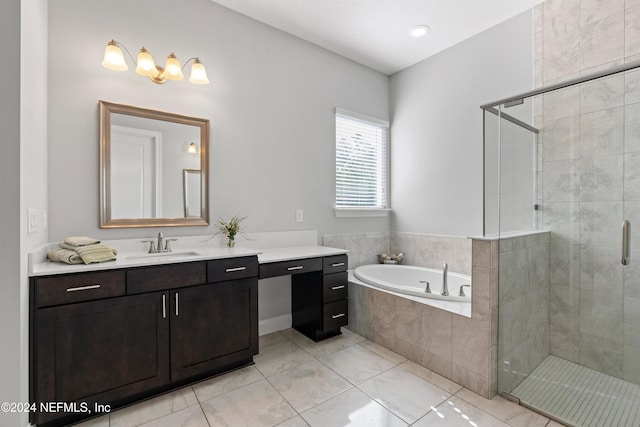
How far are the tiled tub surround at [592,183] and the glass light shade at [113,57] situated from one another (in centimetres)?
293

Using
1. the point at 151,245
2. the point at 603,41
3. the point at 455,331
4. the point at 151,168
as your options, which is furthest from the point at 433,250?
the point at 151,168

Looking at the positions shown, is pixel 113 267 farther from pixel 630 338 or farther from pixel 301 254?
pixel 630 338

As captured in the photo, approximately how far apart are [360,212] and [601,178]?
2082 millimetres

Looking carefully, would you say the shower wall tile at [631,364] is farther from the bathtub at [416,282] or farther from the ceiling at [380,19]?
the ceiling at [380,19]

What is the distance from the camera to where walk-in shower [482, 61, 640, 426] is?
178 cm

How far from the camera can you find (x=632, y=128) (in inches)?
69.6

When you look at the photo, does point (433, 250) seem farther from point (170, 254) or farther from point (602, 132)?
point (170, 254)

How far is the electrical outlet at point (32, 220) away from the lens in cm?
146

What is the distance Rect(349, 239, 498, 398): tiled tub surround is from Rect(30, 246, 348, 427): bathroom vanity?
99 centimetres

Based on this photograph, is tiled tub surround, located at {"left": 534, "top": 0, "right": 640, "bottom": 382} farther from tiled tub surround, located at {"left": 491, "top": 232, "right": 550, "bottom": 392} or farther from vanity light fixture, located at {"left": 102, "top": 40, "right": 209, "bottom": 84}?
vanity light fixture, located at {"left": 102, "top": 40, "right": 209, "bottom": 84}

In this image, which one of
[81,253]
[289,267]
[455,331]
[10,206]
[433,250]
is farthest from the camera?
[433,250]

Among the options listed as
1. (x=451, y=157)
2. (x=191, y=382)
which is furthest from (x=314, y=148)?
(x=191, y=382)

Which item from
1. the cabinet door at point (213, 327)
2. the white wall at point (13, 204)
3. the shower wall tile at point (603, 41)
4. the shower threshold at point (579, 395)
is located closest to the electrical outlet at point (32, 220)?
the white wall at point (13, 204)

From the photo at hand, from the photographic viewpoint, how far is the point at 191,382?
1.97m
